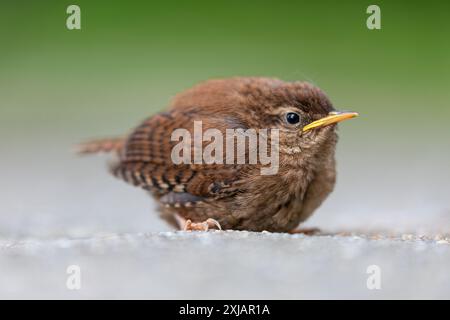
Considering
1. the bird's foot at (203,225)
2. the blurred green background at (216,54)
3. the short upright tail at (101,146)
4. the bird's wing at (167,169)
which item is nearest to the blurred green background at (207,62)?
the blurred green background at (216,54)

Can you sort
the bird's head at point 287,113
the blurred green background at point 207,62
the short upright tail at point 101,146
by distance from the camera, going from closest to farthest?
the bird's head at point 287,113 → the short upright tail at point 101,146 → the blurred green background at point 207,62

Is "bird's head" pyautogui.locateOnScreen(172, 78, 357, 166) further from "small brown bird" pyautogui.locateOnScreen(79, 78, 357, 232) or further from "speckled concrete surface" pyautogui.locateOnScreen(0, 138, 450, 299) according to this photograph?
"speckled concrete surface" pyautogui.locateOnScreen(0, 138, 450, 299)

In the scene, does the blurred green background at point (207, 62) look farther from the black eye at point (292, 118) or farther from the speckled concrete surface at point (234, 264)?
the speckled concrete surface at point (234, 264)

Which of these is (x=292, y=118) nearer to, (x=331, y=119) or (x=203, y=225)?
(x=331, y=119)

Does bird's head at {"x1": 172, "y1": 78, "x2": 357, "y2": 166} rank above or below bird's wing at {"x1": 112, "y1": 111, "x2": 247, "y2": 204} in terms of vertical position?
above

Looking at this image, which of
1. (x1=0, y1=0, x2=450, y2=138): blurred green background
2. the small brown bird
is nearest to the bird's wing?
the small brown bird
